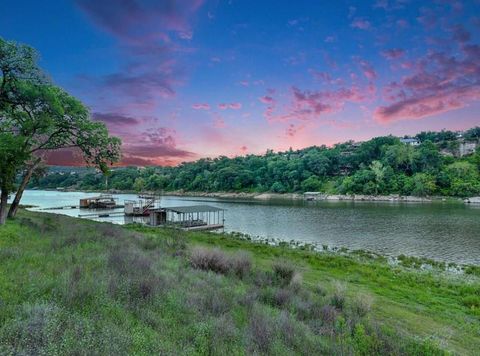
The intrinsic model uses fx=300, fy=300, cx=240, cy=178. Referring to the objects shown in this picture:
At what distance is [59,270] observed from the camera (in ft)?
26.2

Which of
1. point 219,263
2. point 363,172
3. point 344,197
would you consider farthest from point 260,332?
point 363,172

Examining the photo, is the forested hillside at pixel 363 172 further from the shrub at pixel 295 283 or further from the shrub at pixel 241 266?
the shrub at pixel 295 283

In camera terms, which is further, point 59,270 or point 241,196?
point 241,196

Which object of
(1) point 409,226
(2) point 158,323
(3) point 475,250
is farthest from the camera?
(1) point 409,226

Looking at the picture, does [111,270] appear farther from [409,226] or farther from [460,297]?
[409,226]

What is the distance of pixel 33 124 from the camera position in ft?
66.4

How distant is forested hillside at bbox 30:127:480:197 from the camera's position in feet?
337

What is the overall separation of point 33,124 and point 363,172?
115145mm

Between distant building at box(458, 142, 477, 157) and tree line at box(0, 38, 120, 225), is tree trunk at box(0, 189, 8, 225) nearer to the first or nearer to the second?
tree line at box(0, 38, 120, 225)

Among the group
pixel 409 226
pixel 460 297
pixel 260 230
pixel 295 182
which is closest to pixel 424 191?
pixel 295 182

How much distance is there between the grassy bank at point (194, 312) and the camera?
475 centimetres

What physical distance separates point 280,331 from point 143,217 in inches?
2105

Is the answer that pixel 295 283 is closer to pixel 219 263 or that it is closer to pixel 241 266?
pixel 241 266

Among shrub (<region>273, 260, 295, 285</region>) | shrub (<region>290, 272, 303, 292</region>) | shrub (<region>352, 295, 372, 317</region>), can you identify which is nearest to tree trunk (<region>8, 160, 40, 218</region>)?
shrub (<region>273, 260, 295, 285</region>)
